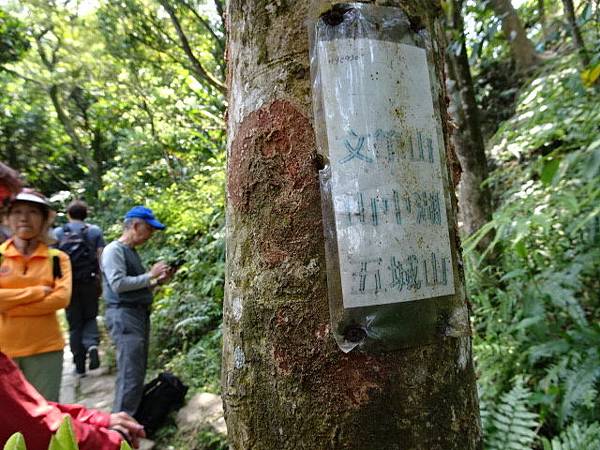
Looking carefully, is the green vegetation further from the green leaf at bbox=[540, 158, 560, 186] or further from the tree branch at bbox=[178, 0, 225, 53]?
the tree branch at bbox=[178, 0, 225, 53]

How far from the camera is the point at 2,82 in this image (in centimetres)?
1196

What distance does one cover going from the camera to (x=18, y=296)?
8.98 feet

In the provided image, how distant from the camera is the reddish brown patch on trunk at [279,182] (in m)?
0.76

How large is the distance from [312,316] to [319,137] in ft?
1.04

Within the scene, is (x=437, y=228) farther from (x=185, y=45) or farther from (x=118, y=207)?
(x=118, y=207)

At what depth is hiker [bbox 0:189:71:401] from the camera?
9.15 feet

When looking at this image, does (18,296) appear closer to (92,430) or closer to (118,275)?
(118,275)

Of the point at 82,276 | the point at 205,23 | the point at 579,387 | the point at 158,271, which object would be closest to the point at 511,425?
the point at 579,387

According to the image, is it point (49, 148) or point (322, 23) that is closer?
point (322, 23)

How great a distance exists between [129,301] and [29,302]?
0.82 metres

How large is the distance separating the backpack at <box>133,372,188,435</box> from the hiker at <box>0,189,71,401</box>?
3.12 feet

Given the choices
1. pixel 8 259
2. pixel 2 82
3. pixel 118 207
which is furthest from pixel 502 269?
pixel 2 82

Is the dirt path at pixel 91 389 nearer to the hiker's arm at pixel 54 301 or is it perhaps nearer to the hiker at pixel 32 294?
the hiker at pixel 32 294

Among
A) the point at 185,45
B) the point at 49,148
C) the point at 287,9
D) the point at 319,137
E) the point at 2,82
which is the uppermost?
the point at 2,82
